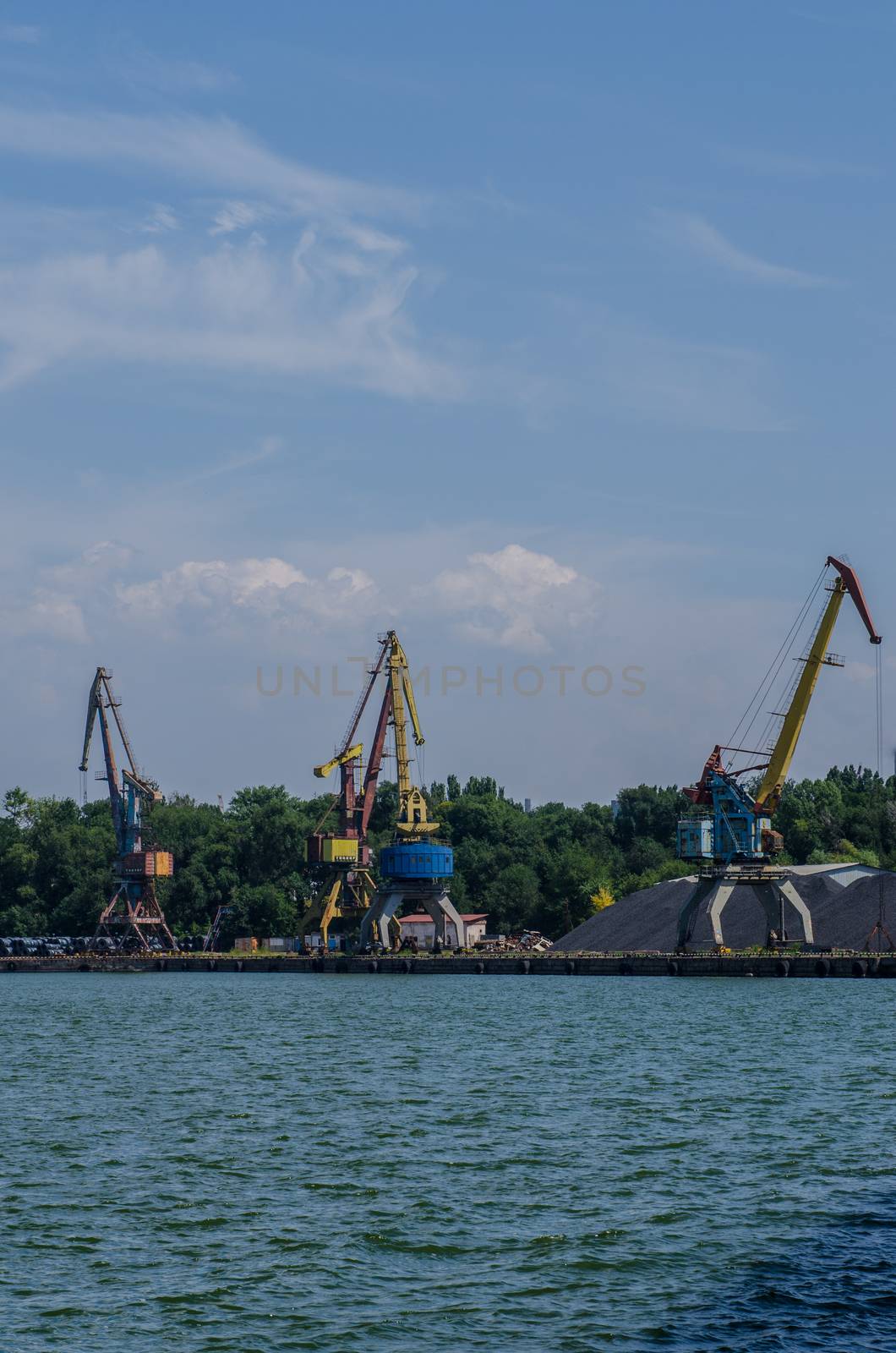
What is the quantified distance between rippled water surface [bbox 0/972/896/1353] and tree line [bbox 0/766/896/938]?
9506 cm

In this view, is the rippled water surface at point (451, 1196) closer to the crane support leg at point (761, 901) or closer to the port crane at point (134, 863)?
the crane support leg at point (761, 901)

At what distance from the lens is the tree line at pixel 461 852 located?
149 m

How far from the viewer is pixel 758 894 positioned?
343ft

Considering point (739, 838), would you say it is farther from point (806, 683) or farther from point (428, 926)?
point (428, 926)

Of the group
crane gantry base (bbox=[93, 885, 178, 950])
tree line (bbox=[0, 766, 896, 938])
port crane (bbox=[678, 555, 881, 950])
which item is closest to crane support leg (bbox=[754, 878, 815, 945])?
port crane (bbox=[678, 555, 881, 950])

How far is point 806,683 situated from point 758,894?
1425cm

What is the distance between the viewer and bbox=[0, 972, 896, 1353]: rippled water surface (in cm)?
1998

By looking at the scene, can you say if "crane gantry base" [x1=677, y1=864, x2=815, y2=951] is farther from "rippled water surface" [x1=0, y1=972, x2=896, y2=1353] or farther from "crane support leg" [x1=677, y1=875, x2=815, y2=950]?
"rippled water surface" [x1=0, y1=972, x2=896, y2=1353]

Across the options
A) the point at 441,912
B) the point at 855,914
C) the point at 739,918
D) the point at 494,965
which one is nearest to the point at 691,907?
the point at 739,918

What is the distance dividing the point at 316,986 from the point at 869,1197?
77.6 meters

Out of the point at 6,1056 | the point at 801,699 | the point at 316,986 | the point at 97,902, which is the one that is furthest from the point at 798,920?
the point at 97,902

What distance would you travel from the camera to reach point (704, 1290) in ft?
69.4

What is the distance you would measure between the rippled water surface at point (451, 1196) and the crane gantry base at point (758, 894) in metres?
48.4

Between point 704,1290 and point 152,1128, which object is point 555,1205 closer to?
point 704,1290
